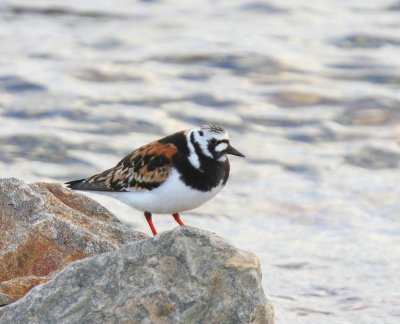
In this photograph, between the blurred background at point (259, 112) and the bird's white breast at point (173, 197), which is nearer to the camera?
the bird's white breast at point (173, 197)

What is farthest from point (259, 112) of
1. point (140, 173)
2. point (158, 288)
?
point (158, 288)

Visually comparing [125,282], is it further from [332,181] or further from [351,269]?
[332,181]

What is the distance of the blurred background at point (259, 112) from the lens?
28.2 ft

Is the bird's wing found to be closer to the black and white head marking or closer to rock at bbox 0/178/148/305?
the black and white head marking

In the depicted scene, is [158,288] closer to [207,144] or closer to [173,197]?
[173,197]

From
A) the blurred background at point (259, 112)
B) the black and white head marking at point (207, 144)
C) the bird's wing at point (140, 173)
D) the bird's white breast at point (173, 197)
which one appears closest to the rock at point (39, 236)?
the bird's white breast at point (173, 197)

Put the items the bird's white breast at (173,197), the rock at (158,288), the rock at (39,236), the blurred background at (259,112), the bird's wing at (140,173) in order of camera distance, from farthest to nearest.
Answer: the blurred background at (259,112) → the bird's wing at (140,173) → the bird's white breast at (173,197) → the rock at (39,236) → the rock at (158,288)

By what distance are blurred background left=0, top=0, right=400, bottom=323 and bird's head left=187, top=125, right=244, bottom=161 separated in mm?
Answer: 1637

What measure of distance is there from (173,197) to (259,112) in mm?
5718

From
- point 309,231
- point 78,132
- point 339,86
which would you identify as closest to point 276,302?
point 309,231

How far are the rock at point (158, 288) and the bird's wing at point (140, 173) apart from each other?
5.00 ft

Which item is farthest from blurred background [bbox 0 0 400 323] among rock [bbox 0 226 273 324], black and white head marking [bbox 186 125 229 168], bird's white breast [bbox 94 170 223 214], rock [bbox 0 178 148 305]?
rock [bbox 0 226 273 324]

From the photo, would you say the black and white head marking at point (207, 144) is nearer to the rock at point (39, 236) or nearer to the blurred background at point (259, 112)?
the rock at point (39, 236)

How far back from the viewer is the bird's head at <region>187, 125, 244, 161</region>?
628 cm
